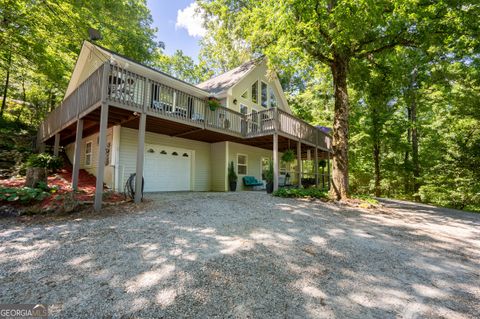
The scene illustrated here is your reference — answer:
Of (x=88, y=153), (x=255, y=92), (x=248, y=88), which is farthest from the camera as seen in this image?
(x=255, y=92)

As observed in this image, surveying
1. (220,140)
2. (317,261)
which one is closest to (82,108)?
(220,140)

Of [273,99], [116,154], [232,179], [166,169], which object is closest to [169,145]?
[166,169]

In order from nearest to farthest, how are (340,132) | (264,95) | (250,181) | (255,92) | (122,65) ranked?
(340,132)
(122,65)
(250,181)
(255,92)
(264,95)

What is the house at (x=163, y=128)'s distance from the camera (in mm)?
7074

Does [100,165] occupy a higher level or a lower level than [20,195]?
higher

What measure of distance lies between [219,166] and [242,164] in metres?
1.76

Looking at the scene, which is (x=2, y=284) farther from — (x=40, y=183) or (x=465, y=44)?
(x=465, y=44)

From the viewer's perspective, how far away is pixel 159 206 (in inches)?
247

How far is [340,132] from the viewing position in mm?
8742

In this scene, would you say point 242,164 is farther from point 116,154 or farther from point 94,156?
point 94,156

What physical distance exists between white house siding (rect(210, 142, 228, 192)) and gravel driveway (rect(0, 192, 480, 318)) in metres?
6.63

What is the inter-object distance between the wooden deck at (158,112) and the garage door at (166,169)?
3.59ft

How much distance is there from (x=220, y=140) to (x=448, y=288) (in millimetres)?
10463

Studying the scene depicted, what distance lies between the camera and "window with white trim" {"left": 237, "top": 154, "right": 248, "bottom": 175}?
13215 millimetres
